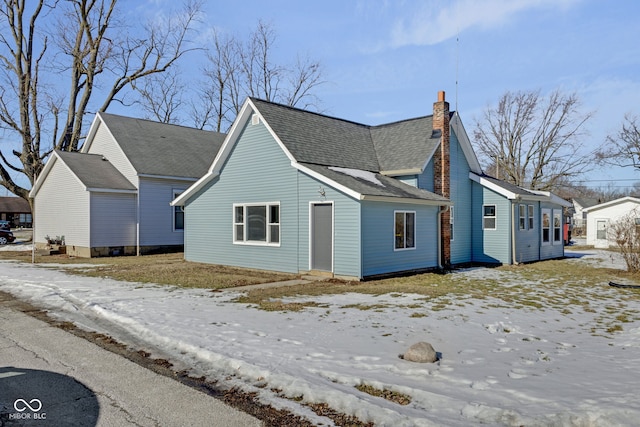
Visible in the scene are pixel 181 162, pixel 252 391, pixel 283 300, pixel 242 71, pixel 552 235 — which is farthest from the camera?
pixel 242 71

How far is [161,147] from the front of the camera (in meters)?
25.9

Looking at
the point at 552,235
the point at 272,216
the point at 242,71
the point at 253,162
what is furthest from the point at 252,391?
the point at 242,71

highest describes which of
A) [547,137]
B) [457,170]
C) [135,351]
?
[547,137]

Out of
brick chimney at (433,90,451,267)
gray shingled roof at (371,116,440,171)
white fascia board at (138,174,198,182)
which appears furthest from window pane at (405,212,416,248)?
white fascia board at (138,174,198,182)

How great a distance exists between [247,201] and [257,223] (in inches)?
36.2

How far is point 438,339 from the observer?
700cm

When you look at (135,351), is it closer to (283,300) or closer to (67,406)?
(67,406)

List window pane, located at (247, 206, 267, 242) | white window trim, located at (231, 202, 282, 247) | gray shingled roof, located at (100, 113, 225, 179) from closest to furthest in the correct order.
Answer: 1. white window trim, located at (231, 202, 282, 247)
2. window pane, located at (247, 206, 267, 242)
3. gray shingled roof, located at (100, 113, 225, 179)

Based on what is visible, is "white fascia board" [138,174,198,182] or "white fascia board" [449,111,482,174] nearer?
"white fascia board" [449,111,482,174]

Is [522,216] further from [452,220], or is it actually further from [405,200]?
[405,200]

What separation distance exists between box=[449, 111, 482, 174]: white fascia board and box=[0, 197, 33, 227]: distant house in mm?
74023

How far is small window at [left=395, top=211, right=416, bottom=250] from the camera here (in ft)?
50.4

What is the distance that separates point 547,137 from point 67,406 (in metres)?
47.0

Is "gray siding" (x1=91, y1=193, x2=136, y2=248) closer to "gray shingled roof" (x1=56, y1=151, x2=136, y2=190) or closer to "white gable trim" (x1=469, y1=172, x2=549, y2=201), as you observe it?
"gray shingled roof" (x1=56, y1=151, x2=136, y2=190)
